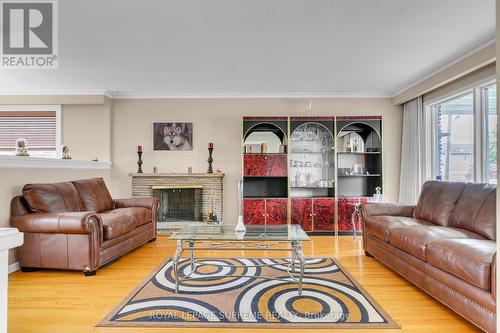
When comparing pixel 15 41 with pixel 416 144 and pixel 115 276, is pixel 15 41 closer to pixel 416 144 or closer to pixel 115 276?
pixel 115 276

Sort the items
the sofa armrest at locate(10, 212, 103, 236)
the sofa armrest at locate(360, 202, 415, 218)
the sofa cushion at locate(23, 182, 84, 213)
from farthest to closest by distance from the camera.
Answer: the sofa armrest at locate(360, 202, 415, 218) < the sofa cushion at locate(23, 182, 84, 213) < the sofa armrest at locate(10, 212, 103, 236)

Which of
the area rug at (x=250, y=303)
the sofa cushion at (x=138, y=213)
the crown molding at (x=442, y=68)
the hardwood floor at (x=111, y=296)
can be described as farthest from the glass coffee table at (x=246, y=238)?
the crown molding at (x=442, y=68)

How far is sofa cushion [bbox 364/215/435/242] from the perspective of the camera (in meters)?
3.21

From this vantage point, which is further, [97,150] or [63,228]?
[97,150]

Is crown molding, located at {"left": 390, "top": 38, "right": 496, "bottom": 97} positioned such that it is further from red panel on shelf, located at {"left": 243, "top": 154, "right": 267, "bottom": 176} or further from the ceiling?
red panel on shelf, located at {"left": 243, "top": 154, "right": 267, "bottom": 176}

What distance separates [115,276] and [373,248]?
2918mm

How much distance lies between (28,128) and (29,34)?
2.84m

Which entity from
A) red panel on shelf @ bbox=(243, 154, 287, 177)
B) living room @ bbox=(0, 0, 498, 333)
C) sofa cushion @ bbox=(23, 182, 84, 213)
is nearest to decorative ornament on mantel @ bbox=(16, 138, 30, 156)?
living room @ bbox=(0, 0, 498, 333)

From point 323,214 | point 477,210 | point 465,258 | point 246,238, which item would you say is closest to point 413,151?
point 323,214

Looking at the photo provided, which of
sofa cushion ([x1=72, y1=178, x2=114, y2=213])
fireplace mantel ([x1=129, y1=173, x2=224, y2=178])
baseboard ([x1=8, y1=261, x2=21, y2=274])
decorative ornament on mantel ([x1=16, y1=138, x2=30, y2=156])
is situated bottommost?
baseboard ([x1=8, y1=261, x2=21, y2=274])

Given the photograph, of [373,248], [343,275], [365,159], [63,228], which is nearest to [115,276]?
[63,228]

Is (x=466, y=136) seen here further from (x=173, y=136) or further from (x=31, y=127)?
(x=31, y=127)

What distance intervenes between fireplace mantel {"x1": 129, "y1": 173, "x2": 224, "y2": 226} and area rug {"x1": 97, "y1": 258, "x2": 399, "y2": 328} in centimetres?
212

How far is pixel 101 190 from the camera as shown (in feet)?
14.4
